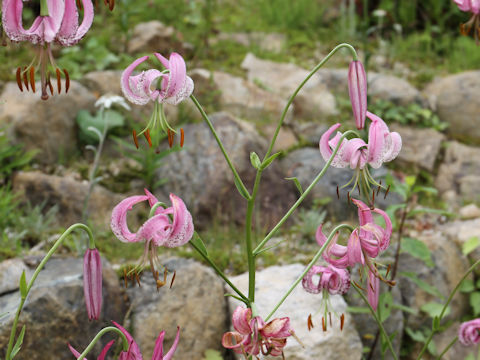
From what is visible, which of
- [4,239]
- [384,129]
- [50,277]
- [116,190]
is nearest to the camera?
[384,129]

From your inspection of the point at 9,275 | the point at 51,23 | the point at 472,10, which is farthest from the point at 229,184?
the point at 51,23

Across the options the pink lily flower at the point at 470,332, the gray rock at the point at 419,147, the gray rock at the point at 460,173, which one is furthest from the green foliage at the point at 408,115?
the pink lily flower at the point at 470,332

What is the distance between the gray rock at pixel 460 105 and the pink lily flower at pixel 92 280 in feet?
11.1

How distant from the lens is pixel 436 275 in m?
2.68

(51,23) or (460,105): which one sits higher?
(51,23)

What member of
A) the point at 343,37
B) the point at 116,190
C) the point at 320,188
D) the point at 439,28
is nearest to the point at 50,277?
the point at 116,190

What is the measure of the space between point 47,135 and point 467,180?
98.0 inches

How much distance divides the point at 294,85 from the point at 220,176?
1.30 m

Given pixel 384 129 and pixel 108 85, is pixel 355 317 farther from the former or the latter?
pixel 108 85

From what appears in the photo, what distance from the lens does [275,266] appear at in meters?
2.46

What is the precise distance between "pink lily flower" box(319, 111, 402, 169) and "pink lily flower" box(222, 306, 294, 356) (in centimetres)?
43

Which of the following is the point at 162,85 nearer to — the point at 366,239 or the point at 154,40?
the point at 366,239

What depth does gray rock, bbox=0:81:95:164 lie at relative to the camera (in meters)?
3.11

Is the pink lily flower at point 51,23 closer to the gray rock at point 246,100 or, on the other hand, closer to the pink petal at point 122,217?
the pink petal at point 122,217
